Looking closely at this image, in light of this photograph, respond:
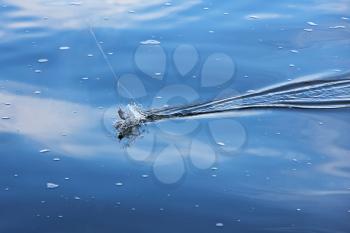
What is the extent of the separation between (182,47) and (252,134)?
2.36 meters

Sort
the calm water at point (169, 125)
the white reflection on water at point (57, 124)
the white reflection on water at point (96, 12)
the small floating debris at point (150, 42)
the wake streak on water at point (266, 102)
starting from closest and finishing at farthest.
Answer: the calm water at point (169, 125), the white reflection on water at point (57, 124), the wake streak on water at point (266, 102), the small floating debris at point (150, 42), the white reflection on water at point (96, 12)

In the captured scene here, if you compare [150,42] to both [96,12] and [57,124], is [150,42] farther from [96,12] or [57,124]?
[57,124]

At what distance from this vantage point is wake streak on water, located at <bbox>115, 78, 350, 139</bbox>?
716 centimetres

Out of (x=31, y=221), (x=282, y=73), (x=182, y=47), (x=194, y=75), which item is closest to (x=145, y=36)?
(x=182, y=47)

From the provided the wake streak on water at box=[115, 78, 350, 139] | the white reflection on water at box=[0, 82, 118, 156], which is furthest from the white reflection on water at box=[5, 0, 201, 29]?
the wake streak on water at box=[115, 78, 350, 139]

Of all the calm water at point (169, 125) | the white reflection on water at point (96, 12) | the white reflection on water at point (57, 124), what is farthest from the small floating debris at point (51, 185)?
the white reflection on water at point (96, 12)

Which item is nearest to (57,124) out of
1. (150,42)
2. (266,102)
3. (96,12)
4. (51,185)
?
(51,185)

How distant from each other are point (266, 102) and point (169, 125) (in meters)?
1.15

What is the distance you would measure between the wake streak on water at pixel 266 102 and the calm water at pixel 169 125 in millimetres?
136

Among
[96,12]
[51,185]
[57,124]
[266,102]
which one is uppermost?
[96,12]

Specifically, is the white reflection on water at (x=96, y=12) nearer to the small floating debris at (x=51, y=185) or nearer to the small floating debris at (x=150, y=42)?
the small floating debris at (x=150, y=42)

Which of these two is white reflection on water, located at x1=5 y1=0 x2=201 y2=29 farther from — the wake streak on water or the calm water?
the wake streak on water

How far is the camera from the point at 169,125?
23.4 feet

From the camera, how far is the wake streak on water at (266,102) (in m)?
7.16
